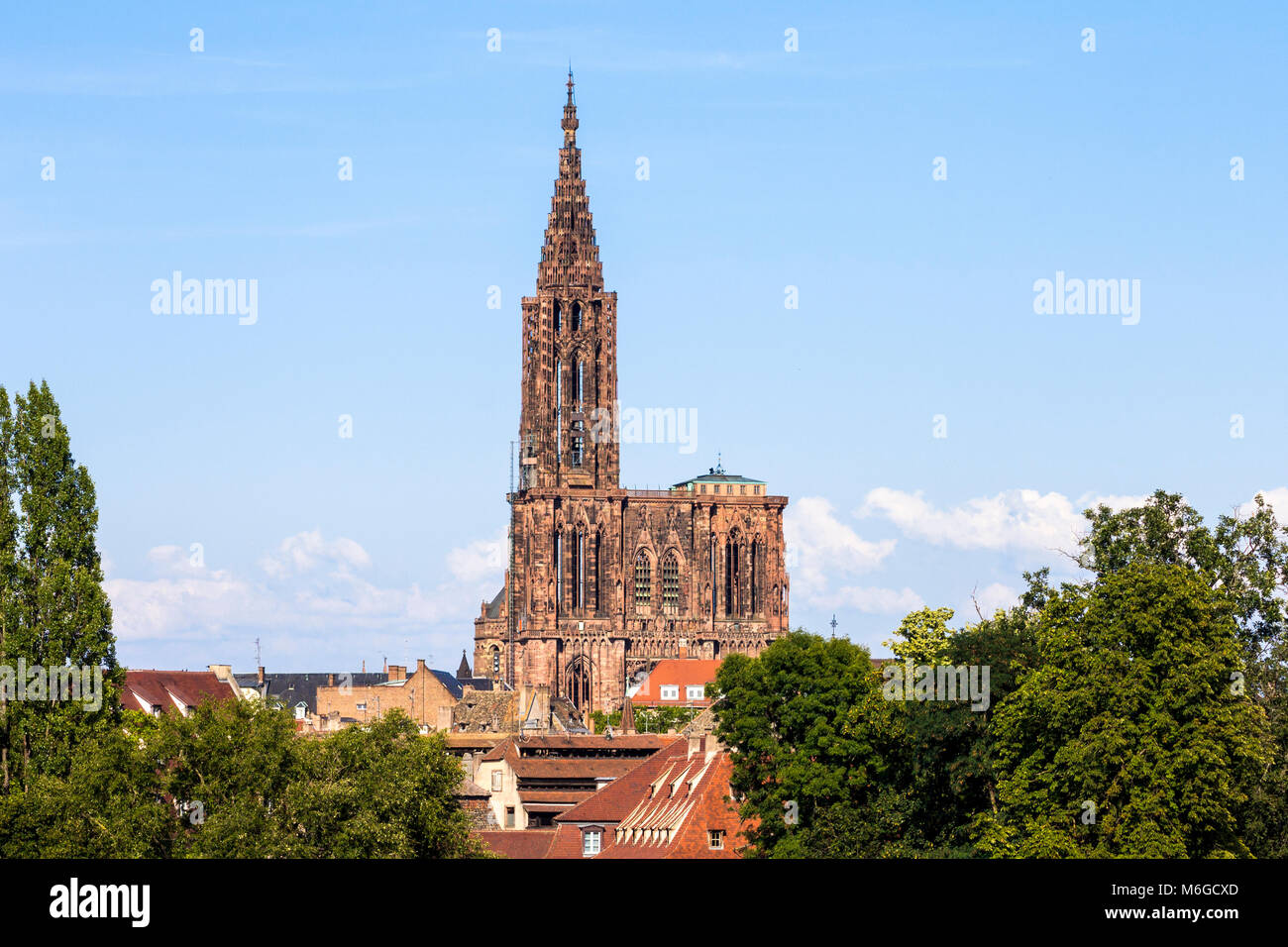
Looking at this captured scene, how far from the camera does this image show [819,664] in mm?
89562

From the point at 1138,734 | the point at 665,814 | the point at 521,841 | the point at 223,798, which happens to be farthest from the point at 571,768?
the point at 1138,734

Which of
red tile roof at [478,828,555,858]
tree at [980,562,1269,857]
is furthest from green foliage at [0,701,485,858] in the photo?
red tile roof at [478,828,555,858]

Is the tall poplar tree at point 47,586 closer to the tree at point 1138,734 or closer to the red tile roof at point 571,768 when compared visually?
the tree at point 1138,734

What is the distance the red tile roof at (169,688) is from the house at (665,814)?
31.7m

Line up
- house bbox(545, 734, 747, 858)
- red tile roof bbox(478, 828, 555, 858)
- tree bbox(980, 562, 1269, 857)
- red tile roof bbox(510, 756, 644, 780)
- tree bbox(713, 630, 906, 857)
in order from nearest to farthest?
tree bbox(980, 562, 1269, 857) < tree bbox(713, 630, 906, 857) < house bbox(545, 734, 747, 858) < red tile roof bbox(478, 828, 555, 858) < red tile roof bbox(510, 756, 644, 780)

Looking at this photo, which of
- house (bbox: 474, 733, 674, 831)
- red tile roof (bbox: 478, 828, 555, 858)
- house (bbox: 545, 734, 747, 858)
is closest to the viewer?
house (bbox: 545, 734, 747, 858)

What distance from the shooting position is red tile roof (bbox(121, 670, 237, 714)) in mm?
141875

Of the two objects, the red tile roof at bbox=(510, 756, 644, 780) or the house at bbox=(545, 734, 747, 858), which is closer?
the house at bbox=(545, 734, 747, 858)

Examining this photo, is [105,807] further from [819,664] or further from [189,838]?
[819,664]

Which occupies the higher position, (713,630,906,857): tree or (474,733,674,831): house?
(713,630,906,857): tree

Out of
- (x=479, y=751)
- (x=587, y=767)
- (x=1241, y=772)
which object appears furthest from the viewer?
(x=479, y=751)

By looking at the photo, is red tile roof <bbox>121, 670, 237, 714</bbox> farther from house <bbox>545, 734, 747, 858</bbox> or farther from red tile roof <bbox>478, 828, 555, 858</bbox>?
house <bbox>545, 734, 747, 858</bbox>
